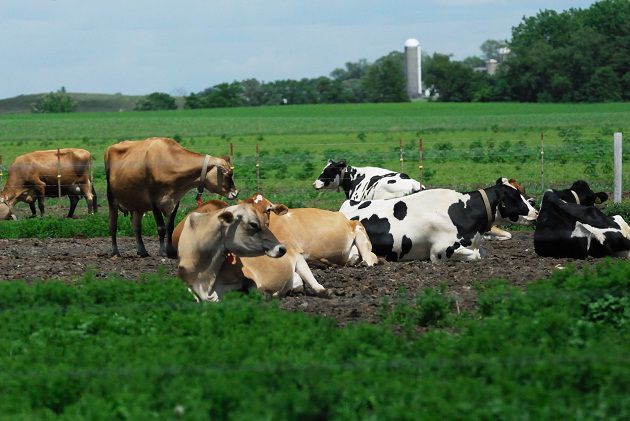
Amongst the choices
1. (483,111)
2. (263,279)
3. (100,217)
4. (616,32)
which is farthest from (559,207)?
(616,32)

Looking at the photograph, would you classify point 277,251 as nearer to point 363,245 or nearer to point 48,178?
point 363,245

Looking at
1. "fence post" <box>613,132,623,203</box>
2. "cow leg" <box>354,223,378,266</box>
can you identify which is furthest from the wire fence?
"cow leg" <box>354,223,378,266</box>

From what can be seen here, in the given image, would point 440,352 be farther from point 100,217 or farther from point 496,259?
point 100,217

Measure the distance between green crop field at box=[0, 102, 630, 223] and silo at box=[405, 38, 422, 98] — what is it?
69892 mm

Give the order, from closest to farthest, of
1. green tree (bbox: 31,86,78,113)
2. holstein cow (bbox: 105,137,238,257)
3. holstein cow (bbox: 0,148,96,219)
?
holstein cow (bbox: 105,137,238,257) < holstein cow (bbox: 0,148,96,219) < green tree (bbox: 31,86,78,113)

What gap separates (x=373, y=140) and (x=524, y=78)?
6397 cm

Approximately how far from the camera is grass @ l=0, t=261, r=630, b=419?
759cm

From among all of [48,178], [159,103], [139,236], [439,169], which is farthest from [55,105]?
[139,236]

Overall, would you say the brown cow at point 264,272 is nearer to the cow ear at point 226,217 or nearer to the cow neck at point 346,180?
the cow ear at point 226,217

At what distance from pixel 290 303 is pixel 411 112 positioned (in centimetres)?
9416

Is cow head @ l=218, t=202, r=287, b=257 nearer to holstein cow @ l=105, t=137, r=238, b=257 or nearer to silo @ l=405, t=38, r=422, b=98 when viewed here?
holstein cow @ l=105, t=137, r=238, b=257

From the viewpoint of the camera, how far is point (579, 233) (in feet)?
54.0

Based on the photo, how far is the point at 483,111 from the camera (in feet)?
334

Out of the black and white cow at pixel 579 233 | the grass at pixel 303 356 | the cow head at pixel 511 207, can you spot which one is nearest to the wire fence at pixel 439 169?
the cow head at pixel 511 207
